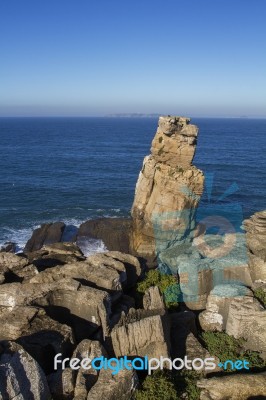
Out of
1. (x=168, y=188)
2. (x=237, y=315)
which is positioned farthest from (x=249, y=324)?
(x=168, y=188)

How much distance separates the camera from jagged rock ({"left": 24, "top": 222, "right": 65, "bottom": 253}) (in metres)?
38.4

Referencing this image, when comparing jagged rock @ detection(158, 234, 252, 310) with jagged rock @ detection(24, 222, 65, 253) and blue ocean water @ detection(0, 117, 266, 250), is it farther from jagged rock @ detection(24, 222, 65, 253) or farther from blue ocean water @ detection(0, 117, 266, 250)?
blue ocean water @ detection(0, 117, 266, 250)

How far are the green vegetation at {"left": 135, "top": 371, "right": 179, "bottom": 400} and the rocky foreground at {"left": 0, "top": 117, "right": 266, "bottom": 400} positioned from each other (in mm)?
28

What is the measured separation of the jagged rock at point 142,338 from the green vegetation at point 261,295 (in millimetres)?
5397

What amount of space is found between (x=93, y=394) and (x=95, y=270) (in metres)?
7.45

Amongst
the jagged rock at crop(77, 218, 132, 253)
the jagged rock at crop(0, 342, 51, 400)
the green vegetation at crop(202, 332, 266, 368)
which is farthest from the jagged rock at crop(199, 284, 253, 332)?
the jagged rock at crop(77, 218, 132, 253)

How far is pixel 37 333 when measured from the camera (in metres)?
12.5

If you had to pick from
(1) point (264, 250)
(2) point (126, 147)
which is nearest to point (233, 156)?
(2) point (126, 147)

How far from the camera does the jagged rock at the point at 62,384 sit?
989cm

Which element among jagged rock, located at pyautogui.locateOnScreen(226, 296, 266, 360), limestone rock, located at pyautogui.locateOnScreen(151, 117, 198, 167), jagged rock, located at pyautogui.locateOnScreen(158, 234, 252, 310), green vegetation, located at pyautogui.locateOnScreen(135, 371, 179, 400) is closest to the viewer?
green vegetation, located at pyautogui.locateOnScreen(135, 371, 179, 400)

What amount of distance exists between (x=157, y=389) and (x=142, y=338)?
1531 mm

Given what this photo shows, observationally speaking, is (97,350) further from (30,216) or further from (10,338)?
(30,216)

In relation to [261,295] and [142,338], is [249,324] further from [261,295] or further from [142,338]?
[142,338]

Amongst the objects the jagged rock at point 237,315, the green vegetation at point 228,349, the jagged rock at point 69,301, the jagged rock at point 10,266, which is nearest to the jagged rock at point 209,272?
the jagged rock at point 237,315
